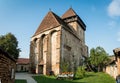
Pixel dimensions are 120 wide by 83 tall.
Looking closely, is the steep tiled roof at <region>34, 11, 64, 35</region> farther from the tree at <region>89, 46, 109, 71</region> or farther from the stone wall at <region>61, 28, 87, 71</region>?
the tree at <region>89, 46, 109, 71</region>

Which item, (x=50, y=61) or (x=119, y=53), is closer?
(x=119, y=53)

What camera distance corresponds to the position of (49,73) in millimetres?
38875

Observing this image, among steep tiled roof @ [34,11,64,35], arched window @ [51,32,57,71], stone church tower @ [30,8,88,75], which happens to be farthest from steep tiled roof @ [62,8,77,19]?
arched window @ [51,32,57,71]

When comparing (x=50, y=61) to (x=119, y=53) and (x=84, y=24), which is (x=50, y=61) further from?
(x=119, y=53)

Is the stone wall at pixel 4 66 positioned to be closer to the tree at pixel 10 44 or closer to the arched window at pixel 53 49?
the arched window at pixel 53 49

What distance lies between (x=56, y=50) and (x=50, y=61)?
2828 mm

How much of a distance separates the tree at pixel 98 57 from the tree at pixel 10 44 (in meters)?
19.5

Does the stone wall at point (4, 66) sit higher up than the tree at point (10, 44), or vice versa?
the tree at point (10, 44)

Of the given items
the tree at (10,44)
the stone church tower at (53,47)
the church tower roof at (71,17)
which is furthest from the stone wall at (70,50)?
the tree at (10,44)

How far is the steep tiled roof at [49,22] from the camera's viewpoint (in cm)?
4111

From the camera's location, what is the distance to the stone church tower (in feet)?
127

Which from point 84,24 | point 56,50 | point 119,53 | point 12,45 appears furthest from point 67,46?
point 119,53

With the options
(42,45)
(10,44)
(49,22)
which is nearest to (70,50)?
(42,45)

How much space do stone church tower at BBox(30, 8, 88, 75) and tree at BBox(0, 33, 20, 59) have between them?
20.7 feet
